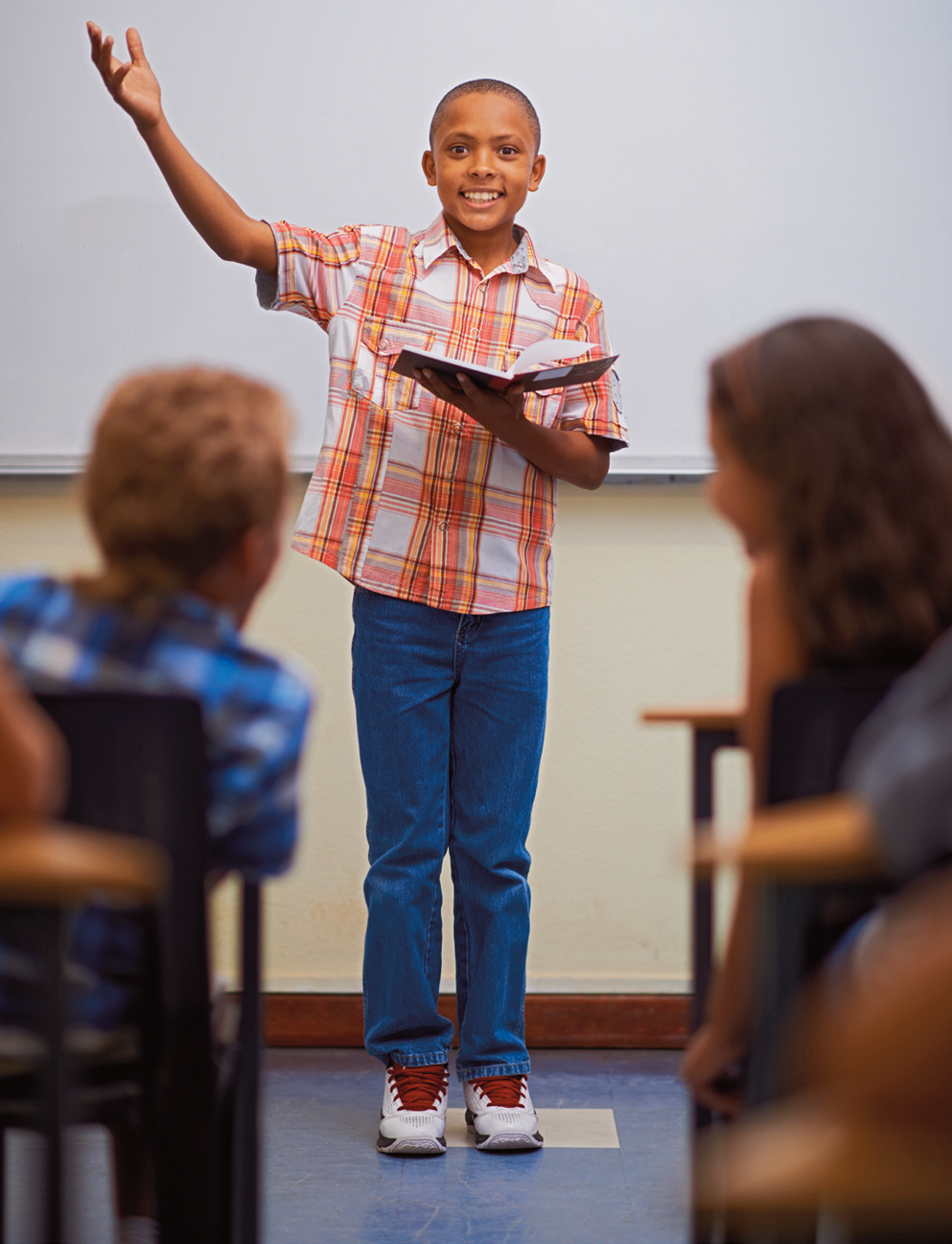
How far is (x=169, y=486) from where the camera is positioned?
1.05m

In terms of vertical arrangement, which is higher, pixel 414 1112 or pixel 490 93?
pixel 490 93

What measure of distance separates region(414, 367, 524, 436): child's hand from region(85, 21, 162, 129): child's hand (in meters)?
0.54

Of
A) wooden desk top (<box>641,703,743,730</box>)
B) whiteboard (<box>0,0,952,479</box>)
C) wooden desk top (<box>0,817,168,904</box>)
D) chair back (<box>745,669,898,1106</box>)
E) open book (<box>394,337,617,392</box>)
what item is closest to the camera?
wooden desk top (<box>0,817,168,904</box>)

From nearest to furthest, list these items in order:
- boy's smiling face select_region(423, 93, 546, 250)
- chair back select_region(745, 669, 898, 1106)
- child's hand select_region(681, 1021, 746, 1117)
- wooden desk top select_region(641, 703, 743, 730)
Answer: chair back select_region(745, 669, 898, 1106) → child's hand select_region(681, 1021, 746, 1117) → wooden desk top select_region(641, 703, 743, 730) → boy's smiling face select_region(423, 93, 546, 250)

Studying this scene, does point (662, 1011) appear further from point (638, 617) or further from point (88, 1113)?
point (88, 1113)

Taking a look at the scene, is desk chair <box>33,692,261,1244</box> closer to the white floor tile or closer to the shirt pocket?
the white floor tile

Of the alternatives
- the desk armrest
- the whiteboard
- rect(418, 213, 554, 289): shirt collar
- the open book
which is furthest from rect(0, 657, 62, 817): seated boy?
the whiteboard

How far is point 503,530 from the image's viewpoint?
209cm

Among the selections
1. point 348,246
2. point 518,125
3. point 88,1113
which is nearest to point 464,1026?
point 88,1113

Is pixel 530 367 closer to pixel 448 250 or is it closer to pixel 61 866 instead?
pixel 448 250

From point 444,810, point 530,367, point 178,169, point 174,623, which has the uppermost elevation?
point 178,169

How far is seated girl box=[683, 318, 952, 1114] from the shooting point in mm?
1043

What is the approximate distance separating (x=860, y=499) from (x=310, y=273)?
4.25 ft

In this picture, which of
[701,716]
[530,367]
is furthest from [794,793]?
[530,367]
